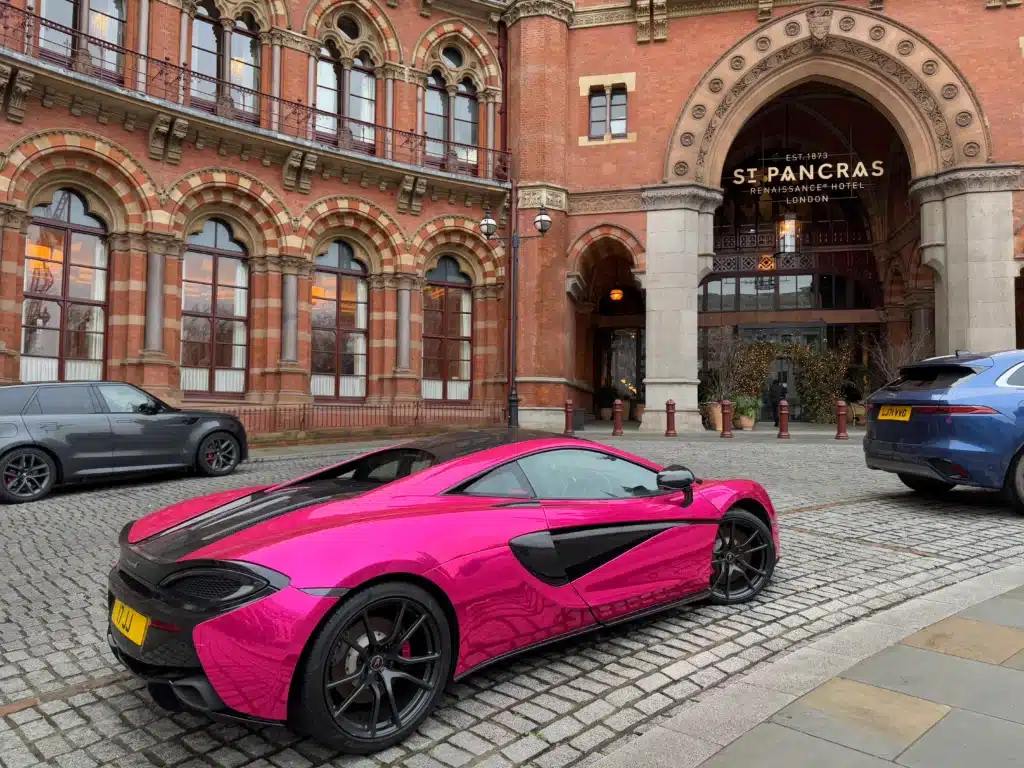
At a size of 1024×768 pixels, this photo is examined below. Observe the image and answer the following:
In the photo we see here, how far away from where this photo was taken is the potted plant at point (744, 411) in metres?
21.1

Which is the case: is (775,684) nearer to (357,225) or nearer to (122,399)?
(122,399)

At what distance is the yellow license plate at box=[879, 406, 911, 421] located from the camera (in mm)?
7531

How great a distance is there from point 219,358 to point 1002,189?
69.3ft

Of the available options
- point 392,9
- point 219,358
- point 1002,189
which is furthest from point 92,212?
point 1002,189

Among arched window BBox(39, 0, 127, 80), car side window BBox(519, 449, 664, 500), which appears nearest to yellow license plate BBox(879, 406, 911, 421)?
car side window BBox(519, 449, 664, 500)

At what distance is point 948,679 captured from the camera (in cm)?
324

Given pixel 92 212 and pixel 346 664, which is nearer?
pixel 346 664

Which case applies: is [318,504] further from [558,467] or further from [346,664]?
[558,467]

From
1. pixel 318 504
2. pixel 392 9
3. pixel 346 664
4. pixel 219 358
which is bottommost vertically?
pixel 346 664

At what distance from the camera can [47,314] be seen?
48.5 feet

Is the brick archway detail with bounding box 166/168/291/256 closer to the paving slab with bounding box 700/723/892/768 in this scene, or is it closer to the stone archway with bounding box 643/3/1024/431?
the stone archway with bounding box 643/3/1024/431

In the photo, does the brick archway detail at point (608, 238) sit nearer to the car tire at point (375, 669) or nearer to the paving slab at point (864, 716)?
the paving slab at point (864, 716)

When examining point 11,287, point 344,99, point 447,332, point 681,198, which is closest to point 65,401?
point 11,287

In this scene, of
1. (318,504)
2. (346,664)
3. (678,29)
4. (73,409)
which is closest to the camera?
(346,664)
